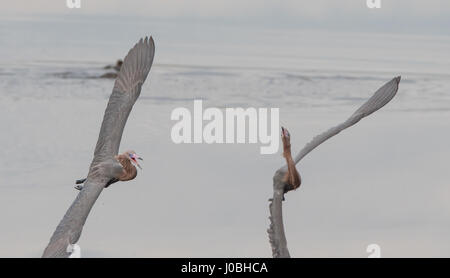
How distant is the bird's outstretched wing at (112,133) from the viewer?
13.7 m

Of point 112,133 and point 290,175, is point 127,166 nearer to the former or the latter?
point 112,133

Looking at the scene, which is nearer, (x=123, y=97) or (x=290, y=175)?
(x=290, y=175)

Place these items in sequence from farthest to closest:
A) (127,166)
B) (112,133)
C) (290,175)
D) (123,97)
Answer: (123,97) < (112,133) < (127,166) < (290,175)

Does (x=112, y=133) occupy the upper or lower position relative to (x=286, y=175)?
upper

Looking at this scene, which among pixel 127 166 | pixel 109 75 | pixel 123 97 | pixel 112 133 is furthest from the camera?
pixel 109 75

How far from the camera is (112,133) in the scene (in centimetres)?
1561

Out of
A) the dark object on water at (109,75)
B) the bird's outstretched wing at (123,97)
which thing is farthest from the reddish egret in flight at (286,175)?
the dark object on water at (109,75)

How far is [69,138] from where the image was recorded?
70.4ft

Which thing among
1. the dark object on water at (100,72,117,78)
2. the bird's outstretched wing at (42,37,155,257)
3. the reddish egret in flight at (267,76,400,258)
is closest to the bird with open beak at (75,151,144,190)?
the bird's outstretched wing at (42,37,155,257)

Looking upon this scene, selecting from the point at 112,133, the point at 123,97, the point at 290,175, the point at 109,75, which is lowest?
the point at 290,175

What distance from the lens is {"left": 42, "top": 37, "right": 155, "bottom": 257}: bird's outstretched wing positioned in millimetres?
13734

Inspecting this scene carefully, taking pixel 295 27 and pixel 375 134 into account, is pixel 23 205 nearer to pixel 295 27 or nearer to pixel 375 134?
pixel 375 134

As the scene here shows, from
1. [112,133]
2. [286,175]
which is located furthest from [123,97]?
[286,175]
